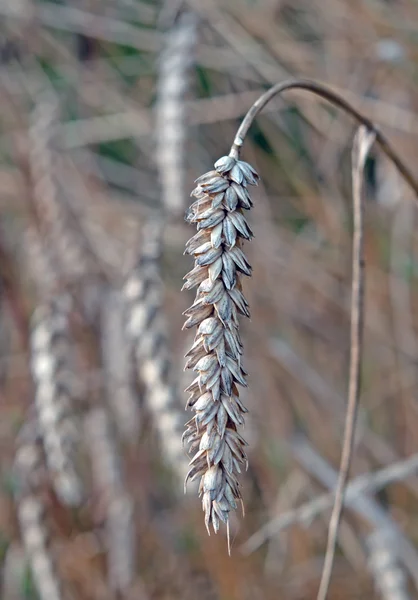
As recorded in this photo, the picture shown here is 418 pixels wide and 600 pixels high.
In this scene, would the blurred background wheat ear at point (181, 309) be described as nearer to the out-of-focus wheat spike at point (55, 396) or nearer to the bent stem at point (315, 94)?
the out-of-focus wheat spike at point (55, 396)

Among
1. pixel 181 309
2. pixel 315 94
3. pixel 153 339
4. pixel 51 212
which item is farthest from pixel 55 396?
pixel 181 309

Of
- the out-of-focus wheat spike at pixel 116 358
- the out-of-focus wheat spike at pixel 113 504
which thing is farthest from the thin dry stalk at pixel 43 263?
the out-of-focus wheat spike at pixel 113 504

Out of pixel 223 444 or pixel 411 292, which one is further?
pixel 411 292

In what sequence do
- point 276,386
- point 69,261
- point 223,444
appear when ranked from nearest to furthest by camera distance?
1. point 223,444
2. point 69,261
3. point 276,386

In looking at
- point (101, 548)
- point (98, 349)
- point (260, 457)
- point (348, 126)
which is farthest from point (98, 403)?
point (348, 126)

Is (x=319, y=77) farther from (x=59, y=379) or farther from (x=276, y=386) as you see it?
(x=59, y=379)

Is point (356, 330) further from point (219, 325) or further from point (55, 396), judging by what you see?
point (55, 396)

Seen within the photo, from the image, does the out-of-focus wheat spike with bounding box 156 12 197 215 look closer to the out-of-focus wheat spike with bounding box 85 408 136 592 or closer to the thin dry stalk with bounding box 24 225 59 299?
the thin dry stalk with bounding box 24 225 59 299
